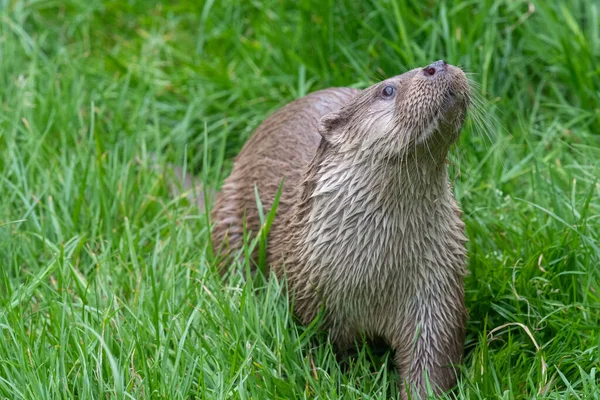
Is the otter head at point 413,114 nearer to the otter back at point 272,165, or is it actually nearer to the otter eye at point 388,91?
the otter eye at point 388,91

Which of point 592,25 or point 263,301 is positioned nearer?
point 263,301

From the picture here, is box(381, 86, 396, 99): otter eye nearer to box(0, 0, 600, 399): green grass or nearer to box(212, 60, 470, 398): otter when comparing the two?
box(212, 60, 470, 398): otter

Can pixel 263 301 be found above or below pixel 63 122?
below

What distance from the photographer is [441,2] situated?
4.54m

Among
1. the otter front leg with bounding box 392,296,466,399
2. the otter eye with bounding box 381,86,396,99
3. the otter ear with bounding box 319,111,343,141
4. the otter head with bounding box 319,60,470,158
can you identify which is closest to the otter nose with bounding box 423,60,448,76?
the otter head with bounding box 319,60,470,158

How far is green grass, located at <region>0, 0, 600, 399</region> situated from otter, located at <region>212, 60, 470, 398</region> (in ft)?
0.35

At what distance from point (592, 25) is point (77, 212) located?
230 cm

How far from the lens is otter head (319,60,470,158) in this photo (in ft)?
9.63

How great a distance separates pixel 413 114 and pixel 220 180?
1.67 metres

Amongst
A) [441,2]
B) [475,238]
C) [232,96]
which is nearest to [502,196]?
[475,238]

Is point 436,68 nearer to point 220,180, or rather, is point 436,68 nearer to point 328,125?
point 328,125

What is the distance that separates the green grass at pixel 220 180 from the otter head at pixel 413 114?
61cm

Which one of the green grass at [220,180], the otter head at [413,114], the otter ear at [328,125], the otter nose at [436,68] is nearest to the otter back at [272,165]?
the green grass at [220,180]

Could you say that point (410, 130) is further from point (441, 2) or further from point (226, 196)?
point (441, 2)
